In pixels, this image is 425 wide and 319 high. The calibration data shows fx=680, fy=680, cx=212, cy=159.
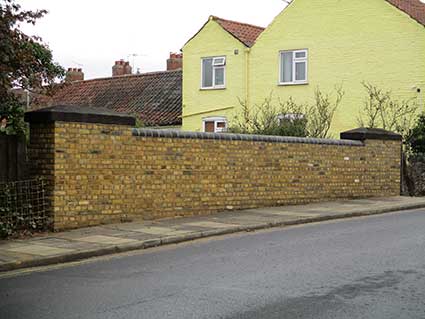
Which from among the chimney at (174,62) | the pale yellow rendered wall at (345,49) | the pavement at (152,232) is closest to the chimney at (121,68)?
the chimney at (174,62)

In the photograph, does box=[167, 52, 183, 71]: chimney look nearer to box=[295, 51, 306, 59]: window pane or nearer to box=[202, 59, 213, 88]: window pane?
box=[202, 59, 213, 88]: window pane

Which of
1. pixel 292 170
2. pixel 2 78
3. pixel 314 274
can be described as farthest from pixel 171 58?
pixel 314 274

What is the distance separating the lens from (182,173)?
14.2 meters

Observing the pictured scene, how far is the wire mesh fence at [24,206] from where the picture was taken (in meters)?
A: 11.3

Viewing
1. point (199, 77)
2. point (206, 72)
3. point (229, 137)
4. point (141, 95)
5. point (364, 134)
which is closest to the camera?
point (229, 137)

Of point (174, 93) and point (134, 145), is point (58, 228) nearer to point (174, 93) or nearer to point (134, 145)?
point (134, 145)

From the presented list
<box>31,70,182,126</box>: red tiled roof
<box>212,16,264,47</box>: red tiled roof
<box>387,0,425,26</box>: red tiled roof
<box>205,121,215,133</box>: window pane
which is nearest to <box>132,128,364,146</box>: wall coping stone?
<box>387,0,425,26</box>: red tiled roof

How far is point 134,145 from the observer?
13.2 meters

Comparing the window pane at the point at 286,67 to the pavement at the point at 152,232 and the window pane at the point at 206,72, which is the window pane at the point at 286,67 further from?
the pavement at the point at 152,232

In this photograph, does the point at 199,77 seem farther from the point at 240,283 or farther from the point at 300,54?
the point at 240,283

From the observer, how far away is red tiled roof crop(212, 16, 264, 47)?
28.8m

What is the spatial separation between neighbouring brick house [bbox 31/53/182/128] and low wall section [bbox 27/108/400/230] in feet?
40.7

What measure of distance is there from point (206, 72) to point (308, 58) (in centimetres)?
468

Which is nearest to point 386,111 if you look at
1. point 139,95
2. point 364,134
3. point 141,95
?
point 364,134
